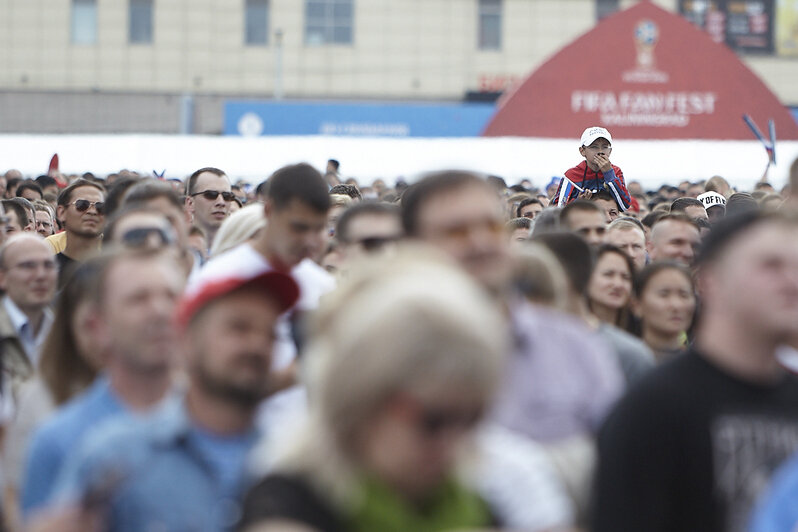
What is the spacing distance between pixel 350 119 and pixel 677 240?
21.7m

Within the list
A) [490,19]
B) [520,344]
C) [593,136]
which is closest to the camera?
[520,344]

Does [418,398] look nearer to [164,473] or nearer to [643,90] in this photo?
[164,473]

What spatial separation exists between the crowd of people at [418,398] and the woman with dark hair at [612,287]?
125 centimetres

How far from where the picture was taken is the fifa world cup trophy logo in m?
24.9

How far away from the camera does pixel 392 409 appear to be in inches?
79.1

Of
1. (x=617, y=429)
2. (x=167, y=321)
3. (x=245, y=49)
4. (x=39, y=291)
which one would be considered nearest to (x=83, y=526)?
(x=167, y=321)

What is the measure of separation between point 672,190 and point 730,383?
15936 millimetres

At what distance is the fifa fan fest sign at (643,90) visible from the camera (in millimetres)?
24344

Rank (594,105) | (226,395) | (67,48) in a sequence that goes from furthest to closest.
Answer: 1. (67,48)
2. (594,105)
3. (226,395)

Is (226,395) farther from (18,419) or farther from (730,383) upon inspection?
(18,419)

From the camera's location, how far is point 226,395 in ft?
9.73

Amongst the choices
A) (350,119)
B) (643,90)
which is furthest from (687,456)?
(350,119)

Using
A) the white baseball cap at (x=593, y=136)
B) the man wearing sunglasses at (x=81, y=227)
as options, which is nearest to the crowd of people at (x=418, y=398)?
the man wearing sunglasses at (x=81, y=227)

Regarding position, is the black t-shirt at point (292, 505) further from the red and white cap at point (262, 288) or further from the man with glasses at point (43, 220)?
the man with glasses at point (43, 220)
